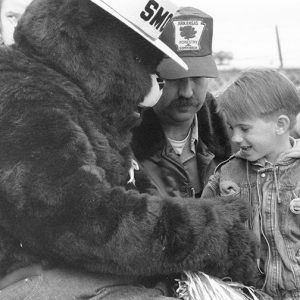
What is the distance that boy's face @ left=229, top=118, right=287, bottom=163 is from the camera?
6.85 ft

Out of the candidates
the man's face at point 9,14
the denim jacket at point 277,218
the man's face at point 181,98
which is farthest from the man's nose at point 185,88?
the man's face at point 9,14

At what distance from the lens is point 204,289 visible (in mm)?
1891

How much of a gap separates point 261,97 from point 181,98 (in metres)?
0.58

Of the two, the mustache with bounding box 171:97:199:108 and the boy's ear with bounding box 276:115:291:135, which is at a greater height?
the boy's ear with bounding box 276:115:291:135

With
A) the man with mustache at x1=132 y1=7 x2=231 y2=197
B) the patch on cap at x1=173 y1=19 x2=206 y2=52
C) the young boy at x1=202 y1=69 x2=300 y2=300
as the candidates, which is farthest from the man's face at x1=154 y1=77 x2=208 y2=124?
the young boy at x1=202 y1=69 x2=300 y2=300

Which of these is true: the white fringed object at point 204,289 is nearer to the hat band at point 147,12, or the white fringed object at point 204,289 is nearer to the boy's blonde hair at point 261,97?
the boy's blonde hair at point 261,97

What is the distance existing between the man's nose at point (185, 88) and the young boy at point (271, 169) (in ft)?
1.40

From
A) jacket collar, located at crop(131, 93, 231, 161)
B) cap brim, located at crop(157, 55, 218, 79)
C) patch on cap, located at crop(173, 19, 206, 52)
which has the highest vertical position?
patch on cap, located at crop(173, 19, 206, 52)

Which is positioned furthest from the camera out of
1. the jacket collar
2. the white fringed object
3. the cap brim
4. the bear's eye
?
the jacket collar

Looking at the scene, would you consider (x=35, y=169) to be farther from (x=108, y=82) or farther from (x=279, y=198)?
(x=279, y=198)

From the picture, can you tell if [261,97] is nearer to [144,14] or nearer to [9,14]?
[144,14]

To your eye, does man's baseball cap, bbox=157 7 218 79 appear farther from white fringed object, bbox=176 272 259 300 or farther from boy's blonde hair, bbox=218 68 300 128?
white fringed object, bbox=176 272 259 300

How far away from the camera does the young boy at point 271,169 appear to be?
2.04 meters

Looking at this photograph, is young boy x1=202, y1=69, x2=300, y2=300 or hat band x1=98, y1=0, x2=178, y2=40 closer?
hat band x1=98, y1=0, x2=178, y2=40
